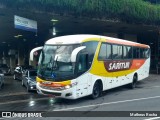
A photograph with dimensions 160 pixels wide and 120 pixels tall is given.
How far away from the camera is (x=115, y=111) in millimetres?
12258

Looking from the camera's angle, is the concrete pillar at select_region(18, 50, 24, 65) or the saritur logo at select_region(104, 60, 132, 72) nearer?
the saritur logo at select_region(104, 60, 132, 72)

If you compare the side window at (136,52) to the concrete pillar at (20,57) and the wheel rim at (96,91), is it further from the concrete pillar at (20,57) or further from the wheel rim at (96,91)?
the concrete pillar at (20,57)

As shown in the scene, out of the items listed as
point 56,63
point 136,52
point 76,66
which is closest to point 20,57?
point 136,52

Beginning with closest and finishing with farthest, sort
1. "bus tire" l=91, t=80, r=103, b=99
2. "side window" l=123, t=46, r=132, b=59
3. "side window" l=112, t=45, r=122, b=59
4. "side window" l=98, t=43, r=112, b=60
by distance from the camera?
"bus tire" l=91, t=80, r=103, b=99 < "side window" l=98, t=43, r=112, b=60 < "side window" l=112, t=45, r=122, b=59 < "side window" l=123, t=46, r=132, b=59

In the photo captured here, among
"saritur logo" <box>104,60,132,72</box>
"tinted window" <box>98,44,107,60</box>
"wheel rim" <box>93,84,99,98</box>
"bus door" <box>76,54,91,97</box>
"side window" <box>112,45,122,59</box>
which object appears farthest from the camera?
"side window" <box>112,45,122,59</box>

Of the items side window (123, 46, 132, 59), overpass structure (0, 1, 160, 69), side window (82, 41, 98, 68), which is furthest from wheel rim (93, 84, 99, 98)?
overpass structure (0, 1, 160, 69)

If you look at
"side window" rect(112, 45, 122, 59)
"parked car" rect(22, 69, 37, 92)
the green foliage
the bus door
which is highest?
the green foliage

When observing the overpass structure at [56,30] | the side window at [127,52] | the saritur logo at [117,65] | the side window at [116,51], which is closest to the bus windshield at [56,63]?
the saritur logo at [117,65]

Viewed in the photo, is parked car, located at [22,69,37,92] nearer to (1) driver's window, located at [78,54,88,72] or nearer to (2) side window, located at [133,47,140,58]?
(1) driver's window, located at [78,54,88,72]

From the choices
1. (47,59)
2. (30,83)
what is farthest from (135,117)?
(30,83)

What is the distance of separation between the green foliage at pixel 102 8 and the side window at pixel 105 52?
7356 mm

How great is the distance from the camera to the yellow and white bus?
554 inches

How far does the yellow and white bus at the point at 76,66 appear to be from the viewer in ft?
46.2

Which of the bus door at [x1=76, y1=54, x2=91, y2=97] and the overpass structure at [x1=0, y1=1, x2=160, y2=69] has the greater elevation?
the overpass structure at [x1=0, y1=1, x2=160, y2=69]
